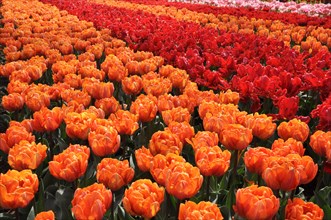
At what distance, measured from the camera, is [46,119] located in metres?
2.65

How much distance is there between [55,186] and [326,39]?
18.1 ft

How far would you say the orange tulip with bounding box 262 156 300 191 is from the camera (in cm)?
180

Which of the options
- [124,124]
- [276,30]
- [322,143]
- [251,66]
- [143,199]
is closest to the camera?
[143,199]

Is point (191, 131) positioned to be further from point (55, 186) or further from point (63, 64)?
point (63, 64)

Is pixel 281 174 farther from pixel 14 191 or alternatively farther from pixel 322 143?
pixel 14 191

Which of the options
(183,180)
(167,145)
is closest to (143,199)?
(183,180)

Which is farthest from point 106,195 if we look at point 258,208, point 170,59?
point 170,59

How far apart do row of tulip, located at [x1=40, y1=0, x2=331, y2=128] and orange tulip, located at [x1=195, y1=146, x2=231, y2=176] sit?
1.12m

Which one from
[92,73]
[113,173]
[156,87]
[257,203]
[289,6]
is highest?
[257,203]

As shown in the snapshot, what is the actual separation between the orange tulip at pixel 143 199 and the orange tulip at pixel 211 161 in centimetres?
30

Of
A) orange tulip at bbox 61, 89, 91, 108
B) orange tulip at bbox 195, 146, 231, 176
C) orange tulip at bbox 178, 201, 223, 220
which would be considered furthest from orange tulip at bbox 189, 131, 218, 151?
orange tulip at bbox 61, 89, 91, 108

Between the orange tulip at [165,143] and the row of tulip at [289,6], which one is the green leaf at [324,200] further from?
the row of tulip at [289,6]

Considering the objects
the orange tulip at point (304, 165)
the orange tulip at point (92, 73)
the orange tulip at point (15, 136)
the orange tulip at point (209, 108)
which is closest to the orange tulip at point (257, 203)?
the orange tulip at point (304, 165)

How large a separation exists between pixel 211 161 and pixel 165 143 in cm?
32
